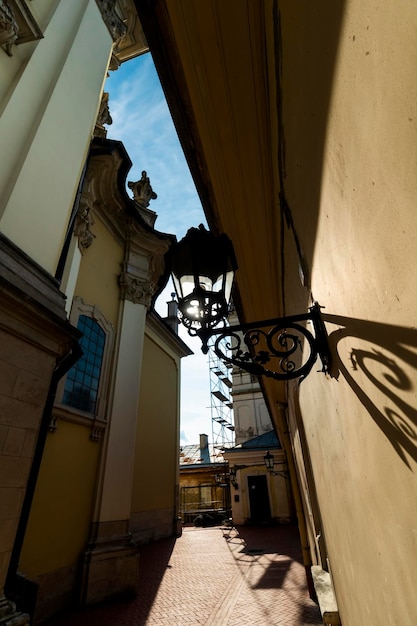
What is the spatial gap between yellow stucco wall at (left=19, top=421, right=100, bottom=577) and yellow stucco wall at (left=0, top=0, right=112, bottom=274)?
415cm

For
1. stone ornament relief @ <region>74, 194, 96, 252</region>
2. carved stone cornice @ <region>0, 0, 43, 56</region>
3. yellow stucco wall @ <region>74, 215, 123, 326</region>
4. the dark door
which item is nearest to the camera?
carved stone cornice @ <region>0, 0, 43, 56</region>

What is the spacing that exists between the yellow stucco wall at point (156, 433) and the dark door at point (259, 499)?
7355mm

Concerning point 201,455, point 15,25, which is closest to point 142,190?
point 15,25

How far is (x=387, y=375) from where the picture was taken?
0.93 meters

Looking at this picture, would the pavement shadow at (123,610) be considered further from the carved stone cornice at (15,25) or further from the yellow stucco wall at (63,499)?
the carved stone cornice at (15,25)

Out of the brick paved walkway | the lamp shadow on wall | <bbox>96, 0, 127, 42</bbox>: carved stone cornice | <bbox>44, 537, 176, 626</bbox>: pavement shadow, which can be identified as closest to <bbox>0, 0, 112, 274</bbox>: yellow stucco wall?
<bbox>96, 0, 127, 42</bbox>: carved stone cornice

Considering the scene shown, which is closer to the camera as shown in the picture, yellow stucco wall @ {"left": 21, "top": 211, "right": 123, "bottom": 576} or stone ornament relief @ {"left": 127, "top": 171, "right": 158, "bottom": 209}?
yellow stucco wall @ {"left": 21, "top": 211, "right": 123, "bottom": 576}

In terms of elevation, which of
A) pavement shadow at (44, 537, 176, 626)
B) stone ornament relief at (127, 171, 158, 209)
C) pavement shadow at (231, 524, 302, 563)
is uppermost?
stone ornament relief at (127, 171, 158, 209)

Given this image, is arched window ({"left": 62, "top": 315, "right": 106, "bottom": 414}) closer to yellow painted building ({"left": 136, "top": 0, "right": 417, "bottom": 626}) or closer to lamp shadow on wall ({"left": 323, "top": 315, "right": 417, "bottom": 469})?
yellow painted building ({"left": 136, "top": 0, "right": 417, "bottom": 626})

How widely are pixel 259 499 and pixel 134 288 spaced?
16.6 m

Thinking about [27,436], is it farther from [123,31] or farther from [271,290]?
[123,31]

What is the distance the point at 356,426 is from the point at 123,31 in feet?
46.7

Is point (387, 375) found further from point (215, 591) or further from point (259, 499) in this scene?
point (259, 499)

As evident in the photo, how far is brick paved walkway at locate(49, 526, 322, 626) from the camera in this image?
5680 millimetres
